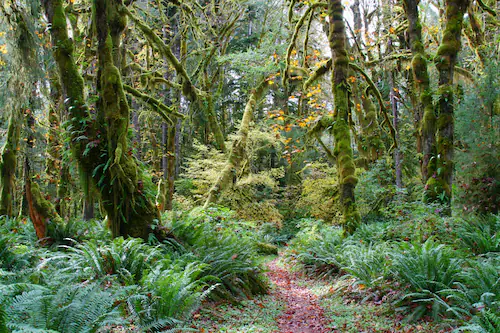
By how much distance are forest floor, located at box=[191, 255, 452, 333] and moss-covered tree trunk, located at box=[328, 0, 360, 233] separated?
1918 millimetres

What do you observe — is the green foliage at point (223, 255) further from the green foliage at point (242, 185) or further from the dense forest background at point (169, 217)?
the green foliage at point (242, 185)

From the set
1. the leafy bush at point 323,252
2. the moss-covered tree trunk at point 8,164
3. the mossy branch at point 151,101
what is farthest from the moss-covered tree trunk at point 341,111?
the moss-covered tree trunk at point 8,164

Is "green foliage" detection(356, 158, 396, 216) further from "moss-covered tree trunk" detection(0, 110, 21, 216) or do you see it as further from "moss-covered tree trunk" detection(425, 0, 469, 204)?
"moss-covered tree trunk" detection(0, 110, 21, 216)

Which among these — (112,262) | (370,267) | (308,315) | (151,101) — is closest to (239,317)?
(308,315)

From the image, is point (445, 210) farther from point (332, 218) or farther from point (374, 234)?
point (332, 218)

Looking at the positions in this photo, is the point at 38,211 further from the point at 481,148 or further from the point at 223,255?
the point at 481,148

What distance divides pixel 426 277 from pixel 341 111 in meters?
4.52

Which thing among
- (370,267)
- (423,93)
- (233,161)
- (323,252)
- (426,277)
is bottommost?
(323,252)

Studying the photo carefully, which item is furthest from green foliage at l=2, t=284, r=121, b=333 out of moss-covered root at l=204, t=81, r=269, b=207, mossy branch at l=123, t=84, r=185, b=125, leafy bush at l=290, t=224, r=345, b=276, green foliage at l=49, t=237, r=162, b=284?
moss-covered root at l=204, t=81, r=269, b=207

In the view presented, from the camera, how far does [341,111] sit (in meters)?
8.42

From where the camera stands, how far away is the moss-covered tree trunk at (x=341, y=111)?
8289 mm

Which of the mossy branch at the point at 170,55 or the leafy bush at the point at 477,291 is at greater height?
the mossy branch at the point at 170,55

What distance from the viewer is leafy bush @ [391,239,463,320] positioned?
4.64m

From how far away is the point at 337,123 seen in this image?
845 centimetres
